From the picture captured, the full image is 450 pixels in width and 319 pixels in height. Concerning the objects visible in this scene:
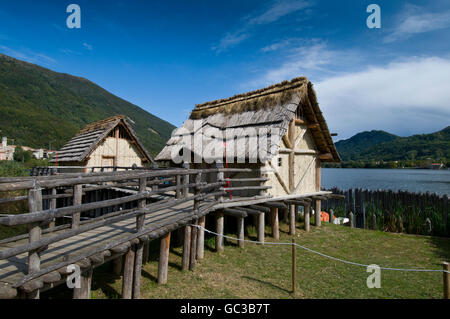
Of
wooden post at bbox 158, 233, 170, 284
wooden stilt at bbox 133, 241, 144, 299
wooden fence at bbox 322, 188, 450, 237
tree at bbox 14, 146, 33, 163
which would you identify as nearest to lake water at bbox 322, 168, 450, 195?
wooden fence at bbox 322, 188, 450, 237

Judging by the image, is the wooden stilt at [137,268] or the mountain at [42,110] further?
the mountain at [42,110]

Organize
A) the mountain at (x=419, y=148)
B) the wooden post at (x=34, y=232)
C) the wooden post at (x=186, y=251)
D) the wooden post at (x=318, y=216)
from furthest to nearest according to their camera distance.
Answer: the mountain at (x=419, y=148) → the wooden post at (x=318, y=216) → the wooden post at (x=186, y=251) → the wooden post at (x=34, y=232)

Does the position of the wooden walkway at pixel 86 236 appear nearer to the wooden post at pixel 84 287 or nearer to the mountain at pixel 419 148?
the wooden post at pixel 84 287

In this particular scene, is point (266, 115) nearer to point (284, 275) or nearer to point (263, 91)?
point (263, 91)

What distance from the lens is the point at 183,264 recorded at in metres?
7.49

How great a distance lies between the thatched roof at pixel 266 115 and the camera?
11570 millimetres

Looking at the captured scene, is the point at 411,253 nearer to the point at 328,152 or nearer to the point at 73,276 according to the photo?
the point at 328,152

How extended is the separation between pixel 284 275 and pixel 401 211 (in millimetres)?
10958

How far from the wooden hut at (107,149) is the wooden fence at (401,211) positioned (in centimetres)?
1686

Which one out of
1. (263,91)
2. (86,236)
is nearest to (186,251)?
(86,236)

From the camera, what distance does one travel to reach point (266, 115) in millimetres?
A: 12383

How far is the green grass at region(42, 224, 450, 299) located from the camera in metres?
6.53

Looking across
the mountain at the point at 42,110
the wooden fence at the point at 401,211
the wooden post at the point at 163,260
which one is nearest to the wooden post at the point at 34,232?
the wooden post at the point at 163,260

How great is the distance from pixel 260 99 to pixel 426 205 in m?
10.8
